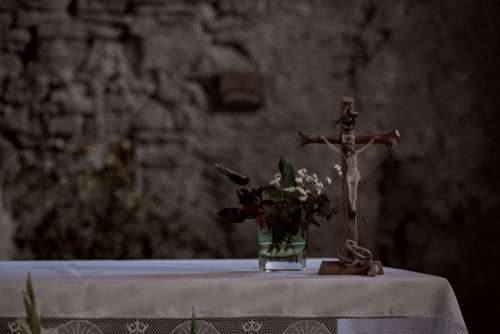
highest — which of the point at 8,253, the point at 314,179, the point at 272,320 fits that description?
the point at 314,179

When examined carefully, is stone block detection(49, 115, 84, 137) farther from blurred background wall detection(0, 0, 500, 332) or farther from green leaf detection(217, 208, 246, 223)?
green leaf detection(217, 208, 246, 223)

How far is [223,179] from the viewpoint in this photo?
3914mm

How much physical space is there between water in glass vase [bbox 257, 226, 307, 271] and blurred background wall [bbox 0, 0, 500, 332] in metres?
2.07

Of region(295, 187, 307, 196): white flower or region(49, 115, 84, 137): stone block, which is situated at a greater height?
region(49, 115, 84, 137): stone block

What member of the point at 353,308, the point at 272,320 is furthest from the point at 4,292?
the point at 353,308

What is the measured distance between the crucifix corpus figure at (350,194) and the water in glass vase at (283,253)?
9 centimetres

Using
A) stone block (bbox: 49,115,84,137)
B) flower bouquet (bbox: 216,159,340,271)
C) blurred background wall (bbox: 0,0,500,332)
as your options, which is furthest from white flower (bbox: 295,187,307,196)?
stone block (bbox: 49,115,84,137)

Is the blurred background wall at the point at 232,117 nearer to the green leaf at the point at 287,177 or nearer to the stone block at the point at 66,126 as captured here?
the stone block at the point at 66,126

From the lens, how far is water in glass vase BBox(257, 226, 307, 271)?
1783 millimetres

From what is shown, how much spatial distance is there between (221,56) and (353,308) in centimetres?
257

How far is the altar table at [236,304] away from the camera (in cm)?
154

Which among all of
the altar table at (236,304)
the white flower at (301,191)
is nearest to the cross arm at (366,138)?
the white flower at (301,191)

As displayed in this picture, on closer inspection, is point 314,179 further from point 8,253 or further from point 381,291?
point 8,253

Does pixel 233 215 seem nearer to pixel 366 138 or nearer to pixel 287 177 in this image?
pixel 287 177
